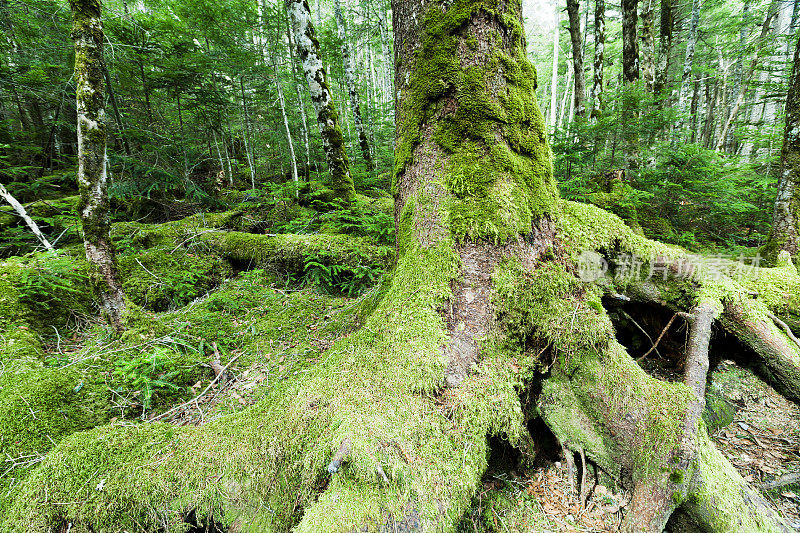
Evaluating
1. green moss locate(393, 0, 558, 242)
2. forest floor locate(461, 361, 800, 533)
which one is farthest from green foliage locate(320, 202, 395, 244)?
forest floor locate(461, 361, 800, 533)

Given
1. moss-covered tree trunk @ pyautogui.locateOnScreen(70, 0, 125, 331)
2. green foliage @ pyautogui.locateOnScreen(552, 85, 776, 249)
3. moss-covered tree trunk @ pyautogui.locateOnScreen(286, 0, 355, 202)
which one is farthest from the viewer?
moss-covered tree trunk @ pyautogui.locateOnScreen(286, 0, 355, 202)

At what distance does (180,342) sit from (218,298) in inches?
43.0

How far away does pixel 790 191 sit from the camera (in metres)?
3.77

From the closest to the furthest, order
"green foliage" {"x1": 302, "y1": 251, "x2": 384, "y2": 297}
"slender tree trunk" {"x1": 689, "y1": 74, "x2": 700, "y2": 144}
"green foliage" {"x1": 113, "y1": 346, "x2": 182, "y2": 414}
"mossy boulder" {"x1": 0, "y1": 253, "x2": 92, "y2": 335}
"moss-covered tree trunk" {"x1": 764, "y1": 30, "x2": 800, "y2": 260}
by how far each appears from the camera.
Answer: "green foliage" {"x1": 113, "y1": 346, "x2": 182, "y2": 414} < "mossy boulder" {"x1": 0, "y1": 253, "x2": 92, "y2": 335} < "moss-covered tree trunk" {"x1": 764, "y1": 30, "x2": 800, "y2": 260} < "green foliage" {"x1": 302, "y1": 251, "x2": 384, "y2": 297} < "slender tree trunk" {"x1": 689, "y1": 74, "x2": 700, "y2": 144}

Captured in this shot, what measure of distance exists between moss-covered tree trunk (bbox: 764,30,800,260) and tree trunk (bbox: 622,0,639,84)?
4352mm

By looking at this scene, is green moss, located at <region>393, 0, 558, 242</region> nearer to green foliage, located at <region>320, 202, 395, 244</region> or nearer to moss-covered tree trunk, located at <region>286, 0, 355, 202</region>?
green foliage, located at <region>320, 202, 395, 244</region>

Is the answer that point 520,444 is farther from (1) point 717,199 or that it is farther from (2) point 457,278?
(1) point 717,199

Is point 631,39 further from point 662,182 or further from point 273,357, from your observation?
point 273,357

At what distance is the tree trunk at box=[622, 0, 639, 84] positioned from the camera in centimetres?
739

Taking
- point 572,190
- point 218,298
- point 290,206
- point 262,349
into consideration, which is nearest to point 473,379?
point 262,349

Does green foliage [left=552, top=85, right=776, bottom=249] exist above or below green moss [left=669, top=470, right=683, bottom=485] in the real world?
above

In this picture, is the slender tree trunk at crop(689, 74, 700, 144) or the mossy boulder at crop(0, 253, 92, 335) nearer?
the mossy boulder at crop(0, 253, 92, 335)

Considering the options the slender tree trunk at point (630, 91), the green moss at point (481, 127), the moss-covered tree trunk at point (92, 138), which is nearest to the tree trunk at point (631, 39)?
the slender tree trunk at point (630, 91)

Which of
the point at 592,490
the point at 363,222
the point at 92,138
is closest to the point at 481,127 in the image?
the point at 592,490
